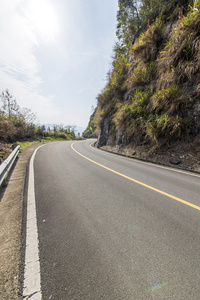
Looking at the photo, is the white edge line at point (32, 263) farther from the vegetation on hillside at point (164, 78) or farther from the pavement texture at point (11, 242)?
the vegetation on hillside at point (164, 78)

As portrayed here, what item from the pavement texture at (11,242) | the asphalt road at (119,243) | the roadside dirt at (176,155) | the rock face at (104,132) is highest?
the rock face at (104,132)

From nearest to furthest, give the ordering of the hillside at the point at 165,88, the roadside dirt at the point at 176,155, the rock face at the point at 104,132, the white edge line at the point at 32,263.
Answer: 1. the white edge line at the point at 32,263
2. the roadside dirt at the point at 176,155
3. the hillside at the point at 165,88
4. the rock face at the point at 104,132

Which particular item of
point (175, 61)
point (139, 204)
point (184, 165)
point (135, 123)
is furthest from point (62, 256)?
point (175, 61)

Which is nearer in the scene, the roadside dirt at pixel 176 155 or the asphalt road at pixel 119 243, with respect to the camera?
the asphalt road at pixel 119 243

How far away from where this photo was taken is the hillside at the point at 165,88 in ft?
23.2

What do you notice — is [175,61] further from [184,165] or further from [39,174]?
[39,174]

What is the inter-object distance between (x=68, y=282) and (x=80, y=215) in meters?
1.17

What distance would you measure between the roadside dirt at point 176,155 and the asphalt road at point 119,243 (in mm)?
2852

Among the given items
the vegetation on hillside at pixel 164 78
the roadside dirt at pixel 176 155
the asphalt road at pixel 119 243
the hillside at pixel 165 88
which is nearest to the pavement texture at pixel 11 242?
the asphalt road at pixel 119 243

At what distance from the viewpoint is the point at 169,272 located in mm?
1434

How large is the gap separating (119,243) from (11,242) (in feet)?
4.88

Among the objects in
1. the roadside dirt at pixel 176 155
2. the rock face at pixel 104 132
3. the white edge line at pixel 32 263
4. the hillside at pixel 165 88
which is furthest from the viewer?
the rock face at pixel 104 132

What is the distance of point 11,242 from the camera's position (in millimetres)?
1876

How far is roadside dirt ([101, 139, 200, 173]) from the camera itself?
19.9 feet
